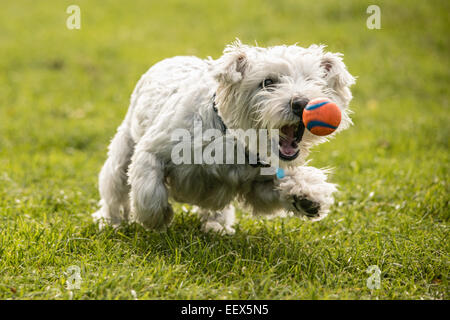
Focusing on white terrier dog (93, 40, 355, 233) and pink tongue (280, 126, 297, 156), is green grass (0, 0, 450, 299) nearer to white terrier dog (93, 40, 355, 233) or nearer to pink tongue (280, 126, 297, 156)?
white terrier dog (93, 40, 355, 233)

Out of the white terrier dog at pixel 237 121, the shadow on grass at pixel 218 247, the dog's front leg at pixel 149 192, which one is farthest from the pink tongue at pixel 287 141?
the dog's front leg at pixel 149 192

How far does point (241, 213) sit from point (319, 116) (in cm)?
233

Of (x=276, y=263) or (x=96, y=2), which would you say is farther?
(x=96, y=2)

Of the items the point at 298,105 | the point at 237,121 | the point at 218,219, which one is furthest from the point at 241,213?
the point at 298,105

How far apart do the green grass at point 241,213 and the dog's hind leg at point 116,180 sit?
312 mm

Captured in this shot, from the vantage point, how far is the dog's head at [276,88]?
3.73m

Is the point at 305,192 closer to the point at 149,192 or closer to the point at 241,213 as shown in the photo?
the point at 149,192

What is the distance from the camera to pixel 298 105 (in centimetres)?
369

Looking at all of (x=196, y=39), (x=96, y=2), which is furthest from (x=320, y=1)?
(x=96, y=2)

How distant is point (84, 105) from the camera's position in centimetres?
1020

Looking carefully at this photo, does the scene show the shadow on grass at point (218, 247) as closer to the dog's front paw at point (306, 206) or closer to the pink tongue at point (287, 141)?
the dog's front paw at point (306, 206)
